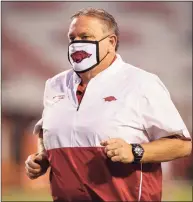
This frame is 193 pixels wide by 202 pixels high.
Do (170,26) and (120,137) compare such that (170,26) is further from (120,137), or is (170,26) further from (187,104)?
(120,137)

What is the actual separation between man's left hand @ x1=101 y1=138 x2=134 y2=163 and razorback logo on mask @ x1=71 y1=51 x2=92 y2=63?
0.37m

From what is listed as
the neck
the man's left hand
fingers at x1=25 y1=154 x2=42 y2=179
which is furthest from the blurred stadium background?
the man's left hand

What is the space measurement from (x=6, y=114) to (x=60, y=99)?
384cm

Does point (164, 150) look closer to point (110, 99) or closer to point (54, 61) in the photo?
point (110, 99)

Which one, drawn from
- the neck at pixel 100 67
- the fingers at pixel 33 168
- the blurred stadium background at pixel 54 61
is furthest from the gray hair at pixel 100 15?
the blurred stadium background at pixel 54 61

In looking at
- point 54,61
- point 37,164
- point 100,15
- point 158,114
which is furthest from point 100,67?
point 54,61

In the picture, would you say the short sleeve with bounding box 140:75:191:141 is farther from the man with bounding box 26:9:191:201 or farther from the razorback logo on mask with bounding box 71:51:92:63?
the razorback logo on mask with bounding box 71:51:92:63

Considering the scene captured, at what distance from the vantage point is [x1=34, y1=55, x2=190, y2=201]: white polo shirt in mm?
2111

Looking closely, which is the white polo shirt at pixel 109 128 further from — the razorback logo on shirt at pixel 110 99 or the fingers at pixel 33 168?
Result: the fingers at pixel 33 168

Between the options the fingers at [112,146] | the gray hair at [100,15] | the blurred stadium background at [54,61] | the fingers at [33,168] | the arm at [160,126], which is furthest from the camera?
the blurred stadium background at [54,61]

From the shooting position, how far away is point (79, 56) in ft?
7.39

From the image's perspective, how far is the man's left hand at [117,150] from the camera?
1986 millimetres

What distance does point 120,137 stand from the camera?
2.10 m

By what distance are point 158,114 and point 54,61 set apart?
4295mm
